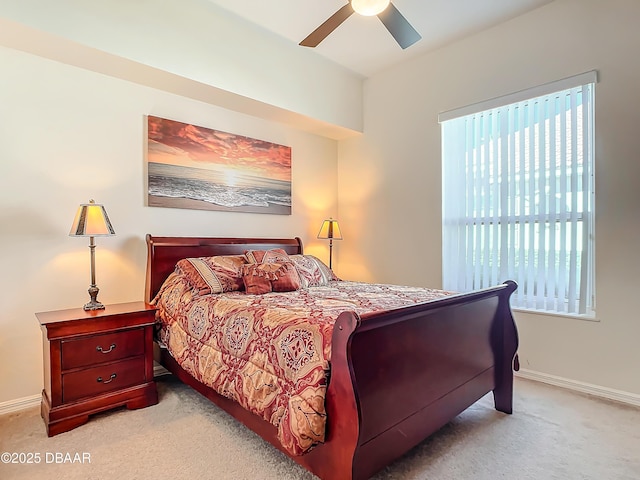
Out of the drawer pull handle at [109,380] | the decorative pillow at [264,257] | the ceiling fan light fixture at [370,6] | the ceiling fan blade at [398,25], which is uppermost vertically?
the ceiling fan light fixture at [370,6]

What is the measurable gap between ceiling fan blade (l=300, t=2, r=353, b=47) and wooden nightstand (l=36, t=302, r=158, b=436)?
2.21 meters

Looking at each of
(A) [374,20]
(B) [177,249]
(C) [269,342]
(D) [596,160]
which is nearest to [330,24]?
(A) [374,20]

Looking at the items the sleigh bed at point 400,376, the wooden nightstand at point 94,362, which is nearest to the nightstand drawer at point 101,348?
the wooden nightstand at point 94,362

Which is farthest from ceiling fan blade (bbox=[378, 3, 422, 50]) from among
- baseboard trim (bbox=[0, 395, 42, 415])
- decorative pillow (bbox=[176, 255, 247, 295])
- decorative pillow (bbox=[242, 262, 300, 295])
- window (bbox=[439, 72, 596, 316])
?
baseboard trim (bbox=[0, 395, 42, 415])

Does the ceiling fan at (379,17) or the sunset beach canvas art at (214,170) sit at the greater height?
the ceiling fan at (379,17)

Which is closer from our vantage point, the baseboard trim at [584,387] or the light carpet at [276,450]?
the light carpet at [276,450]

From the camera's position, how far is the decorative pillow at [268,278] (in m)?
2.74

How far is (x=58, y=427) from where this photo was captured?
211 centimetres

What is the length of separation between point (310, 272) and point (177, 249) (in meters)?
1.20

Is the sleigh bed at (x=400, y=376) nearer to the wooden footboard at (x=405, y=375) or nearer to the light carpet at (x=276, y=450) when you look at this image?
the wooden footboard at (x=405, y=375)

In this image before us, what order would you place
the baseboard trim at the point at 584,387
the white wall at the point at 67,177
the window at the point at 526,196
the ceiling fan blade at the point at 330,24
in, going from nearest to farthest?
the ceiling fan blade at the point at 330,24, the white wall at the point at 67,177, the baseboard trim at the point at 584,387, the window at the point at 526,196

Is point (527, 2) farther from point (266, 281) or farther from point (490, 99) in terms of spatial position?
point (266, 281)

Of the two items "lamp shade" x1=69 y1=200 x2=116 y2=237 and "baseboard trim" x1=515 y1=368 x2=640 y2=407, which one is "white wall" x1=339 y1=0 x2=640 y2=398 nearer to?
"baseboard trim" x1=515 y1=368 x2=640 y2=407

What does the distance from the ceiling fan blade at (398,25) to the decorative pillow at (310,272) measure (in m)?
1.96
